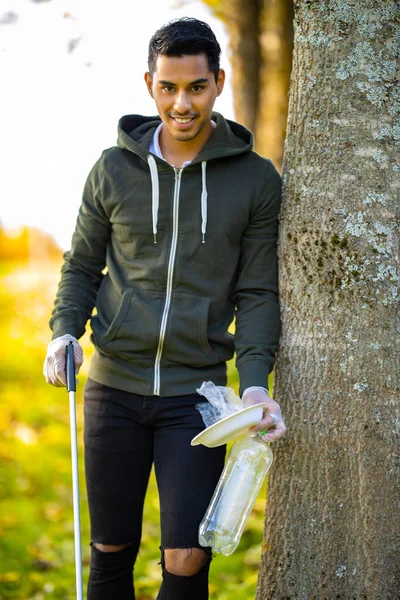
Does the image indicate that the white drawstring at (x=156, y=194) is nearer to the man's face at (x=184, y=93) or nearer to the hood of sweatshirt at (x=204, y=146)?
the hood of sweatshirt at (x=204, y=146)

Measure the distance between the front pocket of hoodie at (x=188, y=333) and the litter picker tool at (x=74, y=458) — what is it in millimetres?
361

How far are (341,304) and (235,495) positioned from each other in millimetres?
816

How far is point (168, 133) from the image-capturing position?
3035 mm

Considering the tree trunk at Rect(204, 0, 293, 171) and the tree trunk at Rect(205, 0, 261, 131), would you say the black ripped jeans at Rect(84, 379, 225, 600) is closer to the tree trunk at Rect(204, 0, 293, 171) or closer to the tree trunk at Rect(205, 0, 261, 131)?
the tree trunk at Rect(204, 0, 293, 171)

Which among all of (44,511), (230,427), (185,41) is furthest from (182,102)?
(44,511)

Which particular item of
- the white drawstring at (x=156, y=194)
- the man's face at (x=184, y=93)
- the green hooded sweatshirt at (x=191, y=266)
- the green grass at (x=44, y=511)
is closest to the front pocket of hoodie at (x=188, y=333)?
the green hooded sweatshirt at (x=191, y=266)

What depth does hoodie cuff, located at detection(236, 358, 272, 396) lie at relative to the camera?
2740 millimetres

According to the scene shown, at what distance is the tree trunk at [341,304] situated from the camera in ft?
8.87

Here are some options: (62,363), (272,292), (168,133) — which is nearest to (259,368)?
(272,292)

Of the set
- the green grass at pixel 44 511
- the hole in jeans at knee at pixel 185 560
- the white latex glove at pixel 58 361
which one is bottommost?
the green grass at pixel 44 511

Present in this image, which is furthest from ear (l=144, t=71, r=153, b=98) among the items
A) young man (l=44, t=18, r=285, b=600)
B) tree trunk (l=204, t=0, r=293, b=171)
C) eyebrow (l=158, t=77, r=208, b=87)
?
tree trunk (l=204, t=0, r=293, b=171)

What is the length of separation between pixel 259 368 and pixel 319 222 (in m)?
0.59

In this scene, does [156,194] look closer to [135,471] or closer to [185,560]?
[135,471]

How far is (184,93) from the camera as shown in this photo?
9.02 feet
